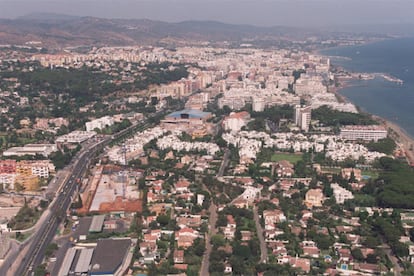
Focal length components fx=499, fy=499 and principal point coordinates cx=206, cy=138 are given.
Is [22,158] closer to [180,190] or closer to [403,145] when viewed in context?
[180,190]

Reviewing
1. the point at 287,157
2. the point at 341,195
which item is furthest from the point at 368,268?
the point at 287,157

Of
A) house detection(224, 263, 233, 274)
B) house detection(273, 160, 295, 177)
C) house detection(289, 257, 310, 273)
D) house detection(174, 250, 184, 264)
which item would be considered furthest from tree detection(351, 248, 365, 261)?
house detection(273, 160, 295, 177)

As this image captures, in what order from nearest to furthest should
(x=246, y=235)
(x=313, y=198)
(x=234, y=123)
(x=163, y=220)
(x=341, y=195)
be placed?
(x=246, y=235) < (x=163, y=220) < (x=313, y=198) < (x=341, y=195) < (x=234, y=123)

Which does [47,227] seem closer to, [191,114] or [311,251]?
[311,251]

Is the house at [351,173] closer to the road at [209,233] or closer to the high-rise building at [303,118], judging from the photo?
the road at [209,233]

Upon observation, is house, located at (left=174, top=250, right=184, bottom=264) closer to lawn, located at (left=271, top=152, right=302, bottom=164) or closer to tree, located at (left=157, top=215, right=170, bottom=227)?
tree, located at (left=157, top=215, right=170, bottom=227)

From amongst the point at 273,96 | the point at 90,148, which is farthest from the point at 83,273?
the point at 273,96
